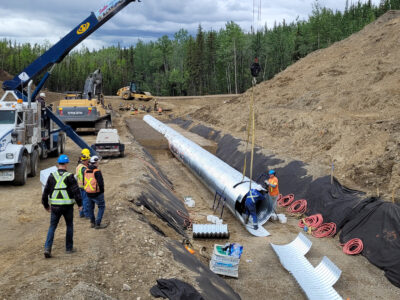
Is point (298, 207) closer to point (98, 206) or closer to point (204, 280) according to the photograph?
point (204, 280)

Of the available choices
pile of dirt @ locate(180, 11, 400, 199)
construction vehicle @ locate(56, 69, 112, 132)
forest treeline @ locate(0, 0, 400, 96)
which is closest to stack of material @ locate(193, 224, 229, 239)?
pile of dirt @ locate(180, 11, 400, 199)

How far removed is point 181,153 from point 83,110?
352 inches

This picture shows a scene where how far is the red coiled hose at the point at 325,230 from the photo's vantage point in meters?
13.2

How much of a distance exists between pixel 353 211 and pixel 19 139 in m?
13.0

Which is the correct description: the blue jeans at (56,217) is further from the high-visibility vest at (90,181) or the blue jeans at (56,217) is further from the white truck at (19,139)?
the white truck at (19,139)

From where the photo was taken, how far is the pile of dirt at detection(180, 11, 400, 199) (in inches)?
636

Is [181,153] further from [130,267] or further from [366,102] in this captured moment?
[130,267]

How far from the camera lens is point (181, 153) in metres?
23.7

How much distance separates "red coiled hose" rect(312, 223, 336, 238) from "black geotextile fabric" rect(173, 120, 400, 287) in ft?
0.64

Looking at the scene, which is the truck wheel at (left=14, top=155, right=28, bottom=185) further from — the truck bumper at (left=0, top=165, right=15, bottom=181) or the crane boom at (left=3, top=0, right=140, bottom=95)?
the crane boom at (left=3, top=0, right=140, bottom=95)

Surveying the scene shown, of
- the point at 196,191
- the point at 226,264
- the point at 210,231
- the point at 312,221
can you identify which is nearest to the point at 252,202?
the point at 210,231

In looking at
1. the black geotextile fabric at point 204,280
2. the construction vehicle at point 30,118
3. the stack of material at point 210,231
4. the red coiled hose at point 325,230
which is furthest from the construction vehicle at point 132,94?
the black geotextile fabric at point 204,280

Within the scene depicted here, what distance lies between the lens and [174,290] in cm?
666

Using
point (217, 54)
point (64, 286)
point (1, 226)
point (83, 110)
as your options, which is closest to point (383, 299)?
point (64, 286)
